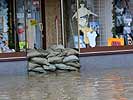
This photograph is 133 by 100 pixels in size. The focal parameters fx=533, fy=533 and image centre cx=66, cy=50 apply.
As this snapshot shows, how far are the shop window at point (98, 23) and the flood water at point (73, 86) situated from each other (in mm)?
1158

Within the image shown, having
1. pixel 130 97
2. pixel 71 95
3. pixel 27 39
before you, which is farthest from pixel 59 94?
pixel 27 39

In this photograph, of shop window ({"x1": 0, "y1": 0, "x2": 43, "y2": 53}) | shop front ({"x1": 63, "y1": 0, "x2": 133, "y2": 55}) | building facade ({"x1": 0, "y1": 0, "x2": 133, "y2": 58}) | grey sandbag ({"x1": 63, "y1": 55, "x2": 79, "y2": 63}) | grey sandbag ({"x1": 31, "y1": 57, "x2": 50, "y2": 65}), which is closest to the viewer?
grey sandbag ({"x1": 31, "y1": 57, "x2": 50, "y2": 65})

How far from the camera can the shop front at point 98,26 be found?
18594mm

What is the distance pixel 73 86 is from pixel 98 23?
494 cm

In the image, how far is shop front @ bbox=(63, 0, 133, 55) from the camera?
1859 cm

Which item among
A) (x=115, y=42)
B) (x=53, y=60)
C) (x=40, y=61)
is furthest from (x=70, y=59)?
(x=115, y=42)

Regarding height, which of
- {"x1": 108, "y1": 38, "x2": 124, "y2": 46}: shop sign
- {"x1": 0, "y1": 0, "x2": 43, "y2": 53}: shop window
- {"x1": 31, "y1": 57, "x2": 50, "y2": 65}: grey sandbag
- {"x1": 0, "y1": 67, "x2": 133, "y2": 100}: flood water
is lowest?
{"x1": 0, "y1": 67, "x2": 133, "y2": 100}: flood water

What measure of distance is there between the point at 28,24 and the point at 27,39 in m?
0.60

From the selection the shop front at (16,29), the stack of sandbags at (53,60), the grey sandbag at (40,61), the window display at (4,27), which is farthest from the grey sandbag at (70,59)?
the window display at (4,27)

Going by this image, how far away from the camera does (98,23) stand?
18906 mm

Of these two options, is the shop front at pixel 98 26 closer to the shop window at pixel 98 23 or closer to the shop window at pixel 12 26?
the shop window at pixel 98 23

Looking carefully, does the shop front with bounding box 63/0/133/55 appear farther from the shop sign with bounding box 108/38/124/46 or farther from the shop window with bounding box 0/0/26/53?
the shop window with bounding box 0/0/26/53

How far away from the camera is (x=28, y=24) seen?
61.7 feet

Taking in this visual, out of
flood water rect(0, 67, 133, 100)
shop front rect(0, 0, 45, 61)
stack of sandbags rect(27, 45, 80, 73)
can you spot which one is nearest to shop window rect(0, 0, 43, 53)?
shop front rect(0, 0, 45, 61)
